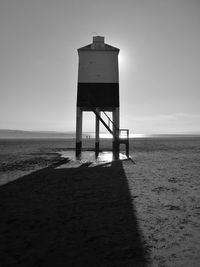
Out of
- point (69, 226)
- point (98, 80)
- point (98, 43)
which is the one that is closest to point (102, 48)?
point (98, 43)

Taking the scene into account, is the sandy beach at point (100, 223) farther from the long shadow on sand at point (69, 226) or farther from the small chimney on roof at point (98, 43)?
the small chimney on roof at point (98, 43)

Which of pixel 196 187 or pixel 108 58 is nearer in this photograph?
pixel 196 187

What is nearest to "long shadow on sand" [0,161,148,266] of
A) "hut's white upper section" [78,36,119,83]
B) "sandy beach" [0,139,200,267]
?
"sandy beach" [0,139,200,267]

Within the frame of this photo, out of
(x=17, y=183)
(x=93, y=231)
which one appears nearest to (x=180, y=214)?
(x=93, y=231)

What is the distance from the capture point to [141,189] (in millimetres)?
7766

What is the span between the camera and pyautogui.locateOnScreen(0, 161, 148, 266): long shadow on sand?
3.45 metres

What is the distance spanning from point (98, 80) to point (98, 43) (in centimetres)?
321

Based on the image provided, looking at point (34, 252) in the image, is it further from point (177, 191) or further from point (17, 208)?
point (177, 191)

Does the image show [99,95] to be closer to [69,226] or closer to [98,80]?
[98,80]

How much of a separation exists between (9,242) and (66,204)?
2.36 m

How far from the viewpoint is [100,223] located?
4812 mm

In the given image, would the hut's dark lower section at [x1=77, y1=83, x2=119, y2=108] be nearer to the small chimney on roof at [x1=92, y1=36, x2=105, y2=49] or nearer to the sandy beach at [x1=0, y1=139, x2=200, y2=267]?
the small chimney on roof at [x1=92, y1=36, x2=105, y2=49]

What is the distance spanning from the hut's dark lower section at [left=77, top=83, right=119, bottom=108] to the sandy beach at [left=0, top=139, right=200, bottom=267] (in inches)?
399

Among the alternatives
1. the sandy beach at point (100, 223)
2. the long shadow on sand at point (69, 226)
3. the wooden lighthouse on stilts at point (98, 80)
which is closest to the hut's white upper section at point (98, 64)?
the wooden lighthouse on stilts at point (98, 80)
